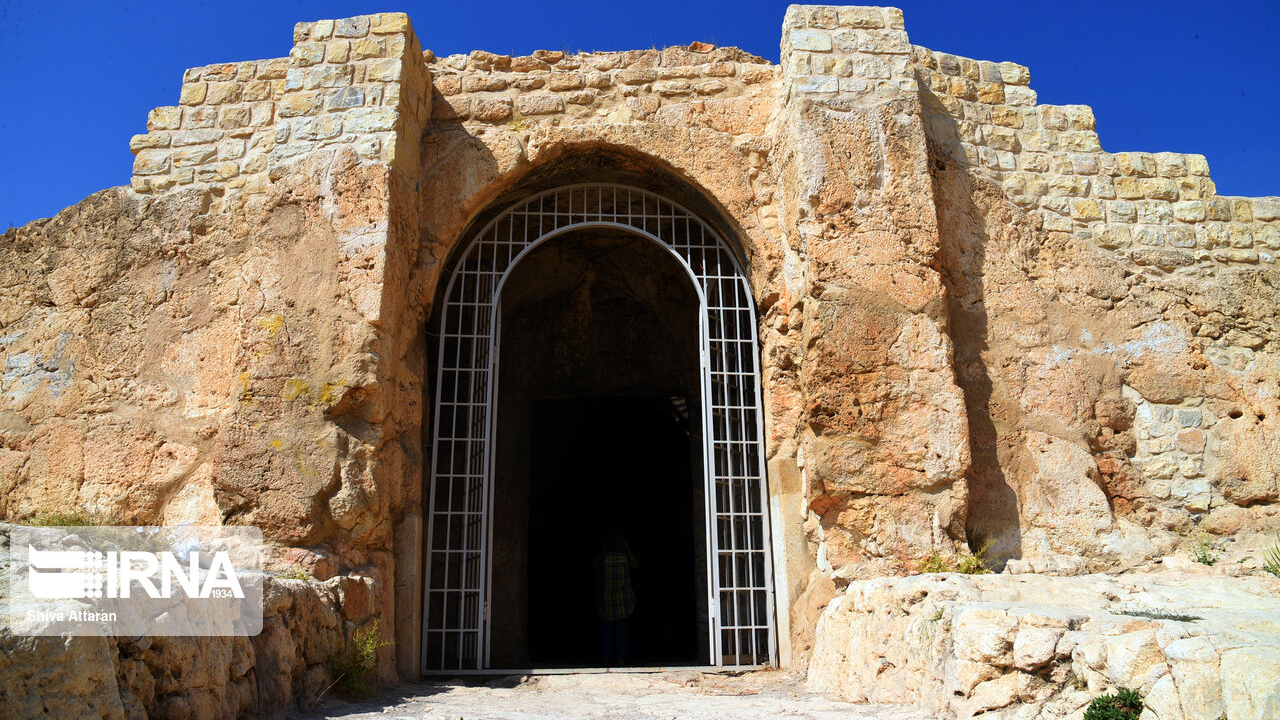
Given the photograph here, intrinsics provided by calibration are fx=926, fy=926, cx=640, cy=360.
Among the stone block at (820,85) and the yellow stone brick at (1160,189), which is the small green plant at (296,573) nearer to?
the stone block at (820,85)

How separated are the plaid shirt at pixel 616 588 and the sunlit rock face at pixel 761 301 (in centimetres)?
234

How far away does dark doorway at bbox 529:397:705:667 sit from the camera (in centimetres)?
999

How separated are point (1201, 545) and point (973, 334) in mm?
1599

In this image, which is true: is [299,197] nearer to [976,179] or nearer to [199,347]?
[199,347]

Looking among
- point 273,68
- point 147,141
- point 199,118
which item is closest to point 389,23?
point 273,68

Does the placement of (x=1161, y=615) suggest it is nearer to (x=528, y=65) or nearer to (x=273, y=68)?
(x=528, y=65)

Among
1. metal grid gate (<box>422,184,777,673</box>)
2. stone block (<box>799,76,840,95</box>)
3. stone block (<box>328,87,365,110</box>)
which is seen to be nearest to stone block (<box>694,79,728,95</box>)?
stone block (<box>799,76,840,95</box>)

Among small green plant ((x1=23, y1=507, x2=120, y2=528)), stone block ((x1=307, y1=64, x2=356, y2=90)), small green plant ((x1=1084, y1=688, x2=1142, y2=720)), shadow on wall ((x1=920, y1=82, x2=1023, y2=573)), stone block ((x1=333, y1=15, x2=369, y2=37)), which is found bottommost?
small green plant ((x1=1084, y1=688, x2=1142, y2=720))

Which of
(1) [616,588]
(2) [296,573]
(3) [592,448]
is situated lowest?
(1) [616,588]

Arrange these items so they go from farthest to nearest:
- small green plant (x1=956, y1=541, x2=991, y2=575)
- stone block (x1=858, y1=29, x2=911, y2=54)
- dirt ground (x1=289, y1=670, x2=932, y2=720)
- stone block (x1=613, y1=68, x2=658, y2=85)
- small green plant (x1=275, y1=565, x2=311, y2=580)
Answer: stone block (x1=613, y1=68, x2=658, y2=85) → stone block (x1=858, y1=29, x2=911, y2=54) → small green plant (x1=956, y1=541, x2=991, y2=575) → small green plant (x1=275, y1=565, x2=311, y2=580) → dirt ground (x1=289, y1=670, x2=932, y2=720)

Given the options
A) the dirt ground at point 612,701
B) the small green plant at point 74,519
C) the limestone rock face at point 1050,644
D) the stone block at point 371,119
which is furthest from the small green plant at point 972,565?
the small green plant at point 74,519

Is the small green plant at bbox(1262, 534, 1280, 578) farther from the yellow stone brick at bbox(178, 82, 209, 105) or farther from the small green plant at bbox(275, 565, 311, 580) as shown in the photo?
the yellow stone brick at bbox(178, 82, 209, 105)

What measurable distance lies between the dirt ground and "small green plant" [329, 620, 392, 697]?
0.08m

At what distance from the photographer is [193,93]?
5.73 m
